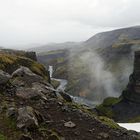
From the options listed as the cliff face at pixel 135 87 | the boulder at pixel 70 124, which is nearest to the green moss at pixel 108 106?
the cliff face at pixel 135 87

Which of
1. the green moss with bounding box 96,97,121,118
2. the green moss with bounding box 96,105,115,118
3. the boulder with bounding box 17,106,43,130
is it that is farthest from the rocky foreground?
the green moss with bounding box 96,97,121,118

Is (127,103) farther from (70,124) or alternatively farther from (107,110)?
(70,124)

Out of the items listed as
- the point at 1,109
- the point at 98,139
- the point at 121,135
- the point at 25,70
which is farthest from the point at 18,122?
the point at 25,70

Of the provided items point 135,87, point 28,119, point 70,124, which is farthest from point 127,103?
point 28,119

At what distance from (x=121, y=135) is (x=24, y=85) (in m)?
12.5

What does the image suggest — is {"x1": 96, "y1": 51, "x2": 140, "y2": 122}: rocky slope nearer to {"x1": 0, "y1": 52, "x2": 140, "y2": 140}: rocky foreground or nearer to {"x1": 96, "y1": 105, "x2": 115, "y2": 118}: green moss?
{"x1": 96, "y1": 105, "x2": 115, "y2": 118}: green moss

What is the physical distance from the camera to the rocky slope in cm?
13262

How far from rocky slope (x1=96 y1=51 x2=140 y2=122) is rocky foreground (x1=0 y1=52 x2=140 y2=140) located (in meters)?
98.0

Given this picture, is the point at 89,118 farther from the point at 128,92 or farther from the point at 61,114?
the point at 128,92

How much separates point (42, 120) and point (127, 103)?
112550 mm

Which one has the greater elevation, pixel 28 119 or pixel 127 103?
pixel 28 119

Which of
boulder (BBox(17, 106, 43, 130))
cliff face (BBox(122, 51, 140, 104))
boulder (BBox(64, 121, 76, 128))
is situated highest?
boulder (BBox(17, 106, 43, 130))

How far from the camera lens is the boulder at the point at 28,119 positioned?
27.4 m

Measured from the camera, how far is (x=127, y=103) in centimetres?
13912
